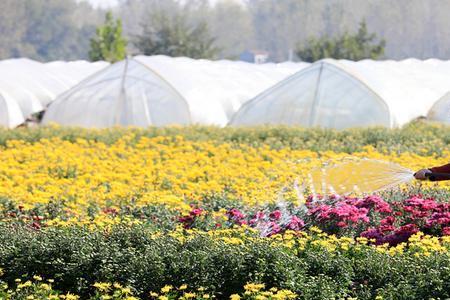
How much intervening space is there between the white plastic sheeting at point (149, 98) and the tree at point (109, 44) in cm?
1633

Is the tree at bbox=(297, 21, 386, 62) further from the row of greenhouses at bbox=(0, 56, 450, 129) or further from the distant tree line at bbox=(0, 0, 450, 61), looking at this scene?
the row of greenhouses at bbox=(0, 56, 450, 129)

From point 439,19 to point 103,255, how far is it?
5493 cm

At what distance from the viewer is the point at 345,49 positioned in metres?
36.1

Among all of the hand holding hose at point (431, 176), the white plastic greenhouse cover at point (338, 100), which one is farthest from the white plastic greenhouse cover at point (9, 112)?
the hand holding hose at point (431, 176)

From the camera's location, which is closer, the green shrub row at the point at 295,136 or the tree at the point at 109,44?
the green shrub row at the point at 295,136

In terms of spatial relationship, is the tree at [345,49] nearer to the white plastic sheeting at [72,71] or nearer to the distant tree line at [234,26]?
the distant tree line at [234,26]

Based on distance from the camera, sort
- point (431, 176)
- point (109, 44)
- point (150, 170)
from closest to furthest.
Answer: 1. point (431, 176)
2. point (150, 170)
3. point (109, 44)

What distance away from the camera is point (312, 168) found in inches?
348

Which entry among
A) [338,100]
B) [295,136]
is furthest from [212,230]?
[338,100]

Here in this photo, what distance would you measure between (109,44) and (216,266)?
104 feet

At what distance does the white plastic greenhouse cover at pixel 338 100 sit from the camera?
14.8 metres

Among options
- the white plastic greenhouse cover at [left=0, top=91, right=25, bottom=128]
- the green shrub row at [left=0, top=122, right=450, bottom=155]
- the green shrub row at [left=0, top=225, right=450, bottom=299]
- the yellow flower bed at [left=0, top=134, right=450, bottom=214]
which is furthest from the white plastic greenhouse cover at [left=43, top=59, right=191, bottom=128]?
the green shrub row at [left=0, top=225, right=450, bottom=299]

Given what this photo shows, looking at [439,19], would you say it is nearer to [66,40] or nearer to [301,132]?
[66,40]

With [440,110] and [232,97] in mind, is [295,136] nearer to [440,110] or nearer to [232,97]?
[440,110]
